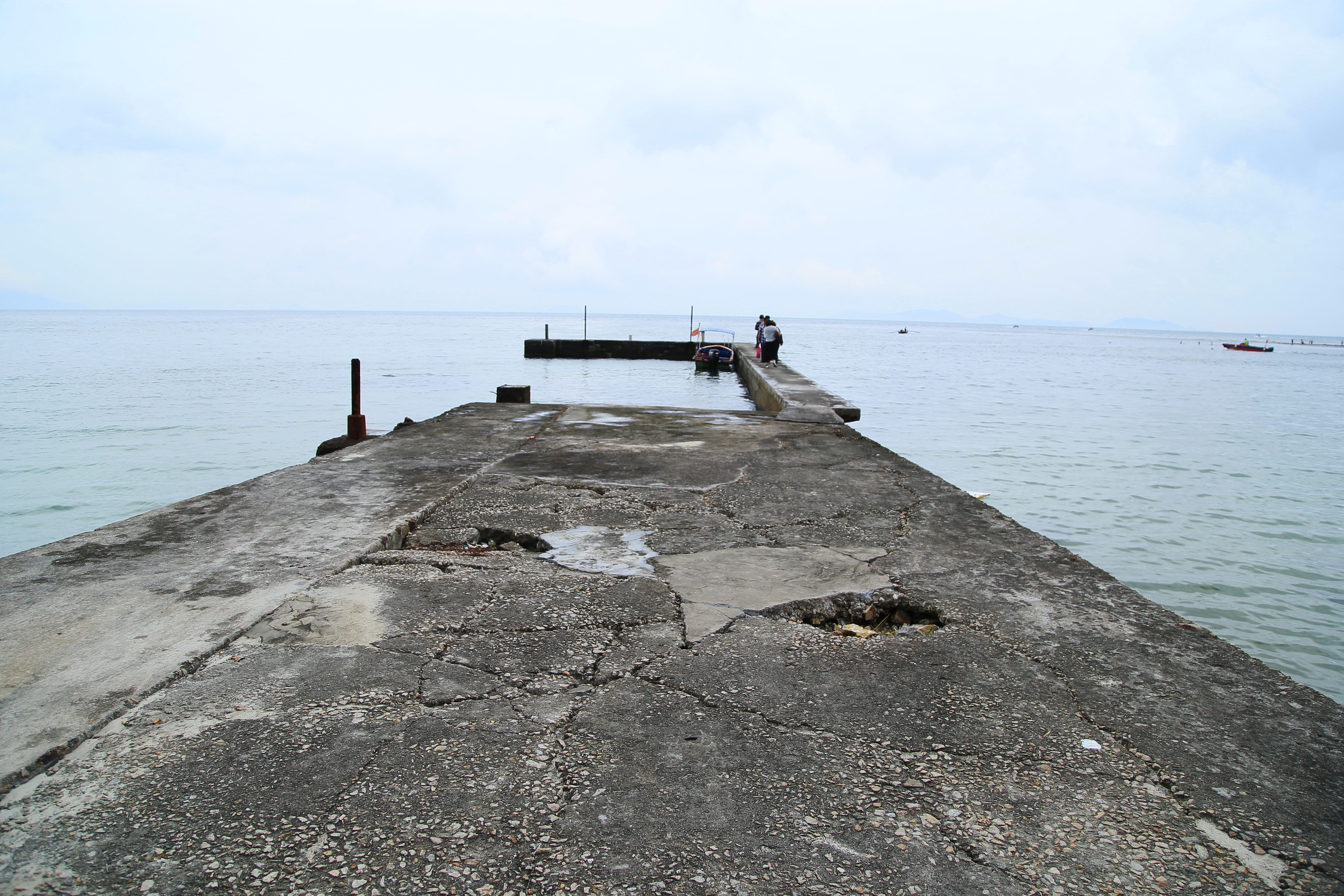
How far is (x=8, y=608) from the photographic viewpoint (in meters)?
2.85

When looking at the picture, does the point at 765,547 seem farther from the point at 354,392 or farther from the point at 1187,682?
the point at 354,392

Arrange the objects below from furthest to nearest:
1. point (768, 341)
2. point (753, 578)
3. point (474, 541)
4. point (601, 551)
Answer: point (768, 341), point (474, 541), point (601, 551), point (753, 578)

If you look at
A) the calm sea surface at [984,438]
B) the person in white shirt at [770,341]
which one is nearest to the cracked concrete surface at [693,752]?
the calm sea surface at [984,438]

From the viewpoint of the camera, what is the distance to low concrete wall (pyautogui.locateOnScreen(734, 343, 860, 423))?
34.8 ft

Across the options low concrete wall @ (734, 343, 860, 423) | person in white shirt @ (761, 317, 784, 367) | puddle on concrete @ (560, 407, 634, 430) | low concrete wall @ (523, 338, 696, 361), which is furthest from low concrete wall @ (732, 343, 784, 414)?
low concrete wall @ (523, 338, 696, 361)

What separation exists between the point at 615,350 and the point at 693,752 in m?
37.7

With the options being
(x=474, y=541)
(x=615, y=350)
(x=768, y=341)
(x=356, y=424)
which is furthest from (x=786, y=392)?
(x=615, y=350)

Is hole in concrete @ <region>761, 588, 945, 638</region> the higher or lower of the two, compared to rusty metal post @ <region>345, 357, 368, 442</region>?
lower

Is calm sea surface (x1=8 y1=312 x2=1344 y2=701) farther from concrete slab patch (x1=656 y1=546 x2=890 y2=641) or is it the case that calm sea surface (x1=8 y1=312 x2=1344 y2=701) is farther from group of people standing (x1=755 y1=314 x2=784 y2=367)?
concrete slab patch (x1=656 y1=546 x2=890 y2=641)

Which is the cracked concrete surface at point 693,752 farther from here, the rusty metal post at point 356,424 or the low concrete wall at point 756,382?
the low concrete wall at point 756,382

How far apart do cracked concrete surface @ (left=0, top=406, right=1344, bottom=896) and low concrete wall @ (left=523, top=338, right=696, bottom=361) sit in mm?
35865

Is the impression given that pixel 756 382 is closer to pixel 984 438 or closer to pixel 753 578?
pixel 984 438

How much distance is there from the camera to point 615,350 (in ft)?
129

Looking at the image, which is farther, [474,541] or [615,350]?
[615,350]
